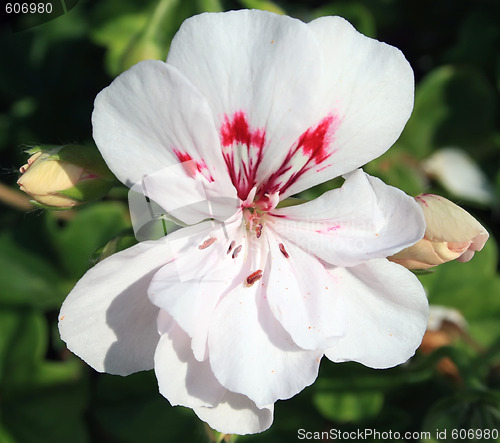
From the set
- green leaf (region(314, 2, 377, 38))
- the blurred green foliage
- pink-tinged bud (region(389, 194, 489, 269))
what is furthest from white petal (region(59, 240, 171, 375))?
green leaf (region(314, 2, 377, 38))

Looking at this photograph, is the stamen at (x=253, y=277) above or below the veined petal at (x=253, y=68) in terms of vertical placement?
below

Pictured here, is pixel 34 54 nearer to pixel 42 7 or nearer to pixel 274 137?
pixel 42 7

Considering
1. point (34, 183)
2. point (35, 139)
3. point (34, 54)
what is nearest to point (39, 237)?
point (35, 139)

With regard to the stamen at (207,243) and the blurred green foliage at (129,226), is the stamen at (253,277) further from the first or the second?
the blurred green foliage at (129,226)

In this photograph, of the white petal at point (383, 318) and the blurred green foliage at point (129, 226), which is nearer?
the white petal at point (383, 318)

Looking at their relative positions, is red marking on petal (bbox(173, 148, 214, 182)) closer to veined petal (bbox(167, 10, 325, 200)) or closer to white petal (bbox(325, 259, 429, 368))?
veined petal (bbox(167, 10, 325, 200))

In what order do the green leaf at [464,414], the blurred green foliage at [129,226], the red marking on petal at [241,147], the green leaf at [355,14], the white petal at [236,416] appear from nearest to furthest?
the red marking on petal at [241,147]
the white petal at [236,416]
the green leaf at [464,414]
the blurred green foliage at [129,226]
the green leaf at [355,14]

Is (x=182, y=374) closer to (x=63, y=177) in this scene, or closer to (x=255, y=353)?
(x=255, y=353)

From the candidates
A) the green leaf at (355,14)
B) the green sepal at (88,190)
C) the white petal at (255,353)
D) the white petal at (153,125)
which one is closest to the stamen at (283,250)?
the white petal at (255,353)
